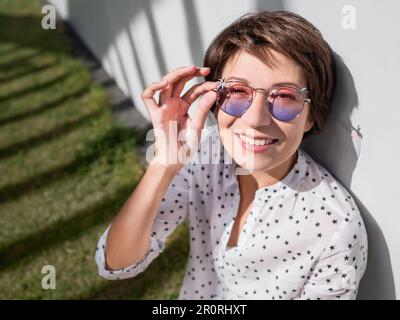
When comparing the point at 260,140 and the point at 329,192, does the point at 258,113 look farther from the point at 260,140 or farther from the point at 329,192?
the point at 329,192

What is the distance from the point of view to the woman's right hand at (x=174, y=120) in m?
1.86

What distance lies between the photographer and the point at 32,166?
4719 millimetres

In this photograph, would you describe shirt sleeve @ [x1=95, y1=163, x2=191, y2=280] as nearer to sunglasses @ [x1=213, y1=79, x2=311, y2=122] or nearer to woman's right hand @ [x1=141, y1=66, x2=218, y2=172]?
woman's right hand @ [x1=141, y1=66, x2=218, y2=172]

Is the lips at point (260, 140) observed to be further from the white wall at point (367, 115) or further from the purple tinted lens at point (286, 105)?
the white wall at point (367, 115)

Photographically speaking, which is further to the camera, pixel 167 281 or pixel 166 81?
pixel 167 281

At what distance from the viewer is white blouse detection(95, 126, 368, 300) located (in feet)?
6.00

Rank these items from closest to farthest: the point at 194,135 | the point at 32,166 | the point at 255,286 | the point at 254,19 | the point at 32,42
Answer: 1. the point at 254,19
2. the point at 194,135
3. the point at 255,286
4. the point at 32,166
5. the point at 32,42

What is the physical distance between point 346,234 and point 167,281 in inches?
72.2

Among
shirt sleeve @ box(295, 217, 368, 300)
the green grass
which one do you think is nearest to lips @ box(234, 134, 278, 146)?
shirt sleeve @ box(295, 217, 368, 300)

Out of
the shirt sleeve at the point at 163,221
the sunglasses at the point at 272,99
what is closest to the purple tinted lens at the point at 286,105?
the sunglasses at the point at 272,99

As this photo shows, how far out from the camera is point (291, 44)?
1665 mm
